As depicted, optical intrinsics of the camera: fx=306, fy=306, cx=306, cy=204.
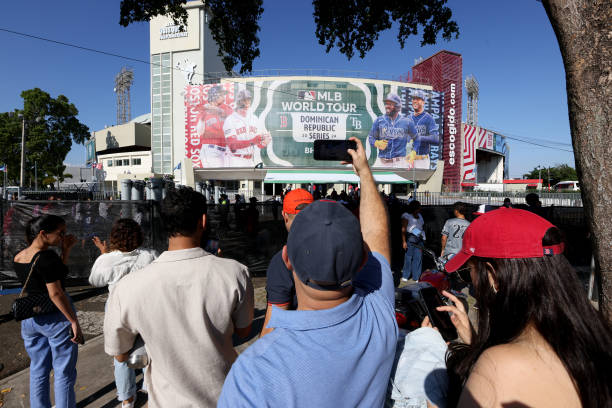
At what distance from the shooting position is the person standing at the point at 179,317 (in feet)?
5.11

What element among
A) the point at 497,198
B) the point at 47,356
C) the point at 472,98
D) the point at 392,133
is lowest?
the point at 47,356

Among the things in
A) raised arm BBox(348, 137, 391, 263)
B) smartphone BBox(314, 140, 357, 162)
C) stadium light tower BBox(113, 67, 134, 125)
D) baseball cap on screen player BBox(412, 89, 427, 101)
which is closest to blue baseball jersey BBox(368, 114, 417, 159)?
baseball cap on screen player BBox(412, 89, 427, 101)

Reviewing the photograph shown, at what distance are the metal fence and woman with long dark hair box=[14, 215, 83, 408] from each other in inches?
758

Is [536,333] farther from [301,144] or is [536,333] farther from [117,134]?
[117,134]

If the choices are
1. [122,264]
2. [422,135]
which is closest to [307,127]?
[422,135]

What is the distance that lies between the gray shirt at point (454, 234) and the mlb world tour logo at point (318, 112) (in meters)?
31.9

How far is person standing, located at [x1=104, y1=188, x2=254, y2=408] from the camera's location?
5.11 ft

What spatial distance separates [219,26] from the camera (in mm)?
6527

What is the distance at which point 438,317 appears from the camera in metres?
1.67

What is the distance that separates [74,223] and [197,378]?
6.50 meters

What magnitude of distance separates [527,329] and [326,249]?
78 cm

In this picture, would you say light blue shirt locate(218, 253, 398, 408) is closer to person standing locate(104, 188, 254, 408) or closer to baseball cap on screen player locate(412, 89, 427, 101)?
person standing locate(104, 188, 254, 408)

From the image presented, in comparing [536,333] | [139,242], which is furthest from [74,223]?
[536,333]

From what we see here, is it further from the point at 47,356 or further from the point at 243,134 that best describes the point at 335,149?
the point at 243,134
